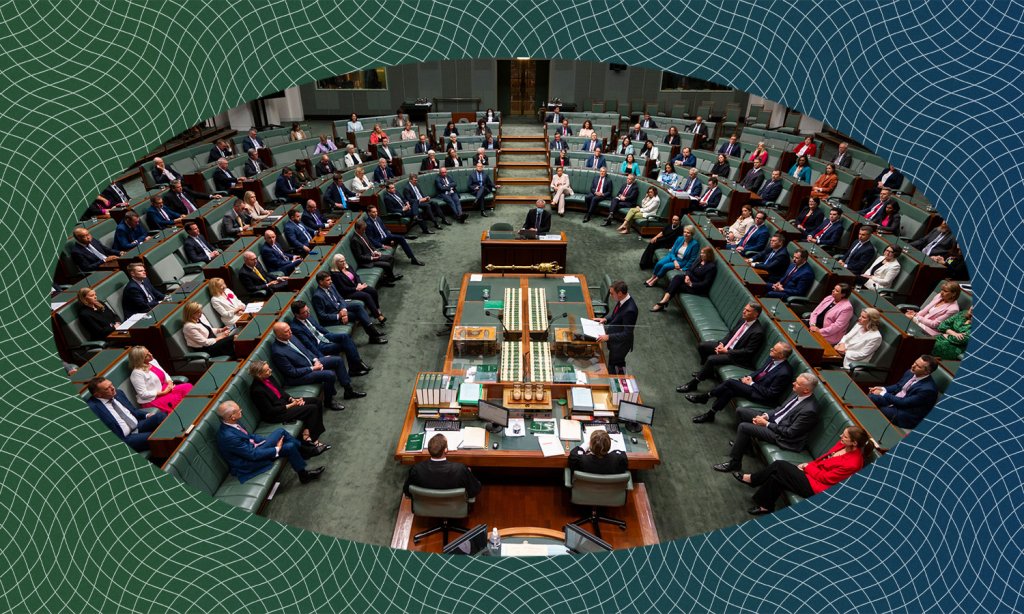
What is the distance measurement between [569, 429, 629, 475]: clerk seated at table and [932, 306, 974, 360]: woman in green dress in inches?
169

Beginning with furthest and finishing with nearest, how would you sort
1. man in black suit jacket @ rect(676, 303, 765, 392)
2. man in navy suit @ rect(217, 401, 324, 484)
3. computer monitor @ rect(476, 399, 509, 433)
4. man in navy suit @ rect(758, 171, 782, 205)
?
man in navy suit @ rect(758, 171, 782, 205) → man in black suit jacket @ rect(676, 303, 765, 392) → computer monitor @ rect(476, 399, 509, 433) → man in navy suit @ rect(217, 401, 324, 484)

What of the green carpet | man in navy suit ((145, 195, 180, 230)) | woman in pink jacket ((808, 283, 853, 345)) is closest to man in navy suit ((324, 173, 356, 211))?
the green carpet

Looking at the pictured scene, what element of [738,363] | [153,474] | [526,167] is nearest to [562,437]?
[738,363]

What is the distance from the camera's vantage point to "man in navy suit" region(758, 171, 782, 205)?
1128cm

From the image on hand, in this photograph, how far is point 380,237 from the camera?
9977 mm

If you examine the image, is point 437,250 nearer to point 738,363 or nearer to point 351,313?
point 351,313

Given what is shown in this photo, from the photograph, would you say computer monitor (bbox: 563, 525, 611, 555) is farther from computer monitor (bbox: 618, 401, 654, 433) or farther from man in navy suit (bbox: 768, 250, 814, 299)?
man in navy suit (bbox: 768, 250, 814, 299)

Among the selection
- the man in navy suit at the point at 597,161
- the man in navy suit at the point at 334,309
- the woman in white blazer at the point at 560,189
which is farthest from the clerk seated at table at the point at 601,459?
the man in navy suit at the point at 597,161

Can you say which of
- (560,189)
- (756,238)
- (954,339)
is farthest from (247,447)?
(560,189)

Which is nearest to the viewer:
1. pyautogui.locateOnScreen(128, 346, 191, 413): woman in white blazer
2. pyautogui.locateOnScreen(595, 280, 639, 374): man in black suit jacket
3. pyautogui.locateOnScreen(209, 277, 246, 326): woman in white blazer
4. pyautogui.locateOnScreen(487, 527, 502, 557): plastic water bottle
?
pyautogui.locateOnScreen(487, 527, 502, 557): plastic water bottle

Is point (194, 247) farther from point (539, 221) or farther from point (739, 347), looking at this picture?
point (739, 347)

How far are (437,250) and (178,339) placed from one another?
5.45m

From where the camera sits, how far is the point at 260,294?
767 cm

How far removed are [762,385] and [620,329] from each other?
1631mm
